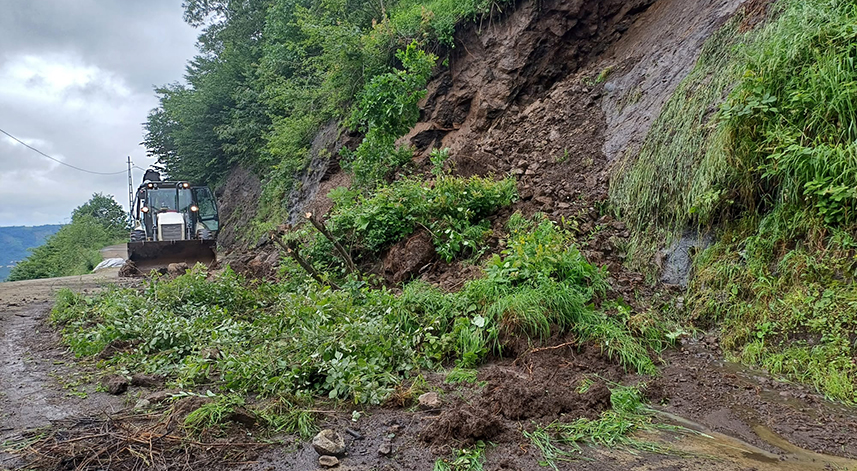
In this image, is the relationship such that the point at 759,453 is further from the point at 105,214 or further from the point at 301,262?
the point at 105,214

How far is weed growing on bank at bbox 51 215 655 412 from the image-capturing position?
3686 mm

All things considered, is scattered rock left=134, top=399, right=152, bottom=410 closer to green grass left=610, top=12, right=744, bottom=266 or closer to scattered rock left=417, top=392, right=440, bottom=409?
scattered rock left=417, top=392, right=440, bottom=409

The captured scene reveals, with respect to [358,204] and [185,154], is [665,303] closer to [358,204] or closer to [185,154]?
[358,204]

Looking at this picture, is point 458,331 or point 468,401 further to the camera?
point 458,331

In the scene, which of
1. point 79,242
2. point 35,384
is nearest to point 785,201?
point 35,384

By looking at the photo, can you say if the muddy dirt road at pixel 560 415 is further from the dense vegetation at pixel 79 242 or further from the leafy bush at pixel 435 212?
the dense vegetation at pixel 79 242

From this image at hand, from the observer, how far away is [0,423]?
3.26 metres

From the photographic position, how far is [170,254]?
13.0 m

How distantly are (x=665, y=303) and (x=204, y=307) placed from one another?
17.2 feet

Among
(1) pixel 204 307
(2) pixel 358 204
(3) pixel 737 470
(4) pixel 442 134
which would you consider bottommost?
(3) pixel 737 470

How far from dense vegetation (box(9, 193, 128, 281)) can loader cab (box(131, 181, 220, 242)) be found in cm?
811

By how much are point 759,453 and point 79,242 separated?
34.0 m

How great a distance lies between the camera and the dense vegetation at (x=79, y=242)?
76.2ft

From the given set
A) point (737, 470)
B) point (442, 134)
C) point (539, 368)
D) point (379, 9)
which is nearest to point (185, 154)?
point (379, 9)
